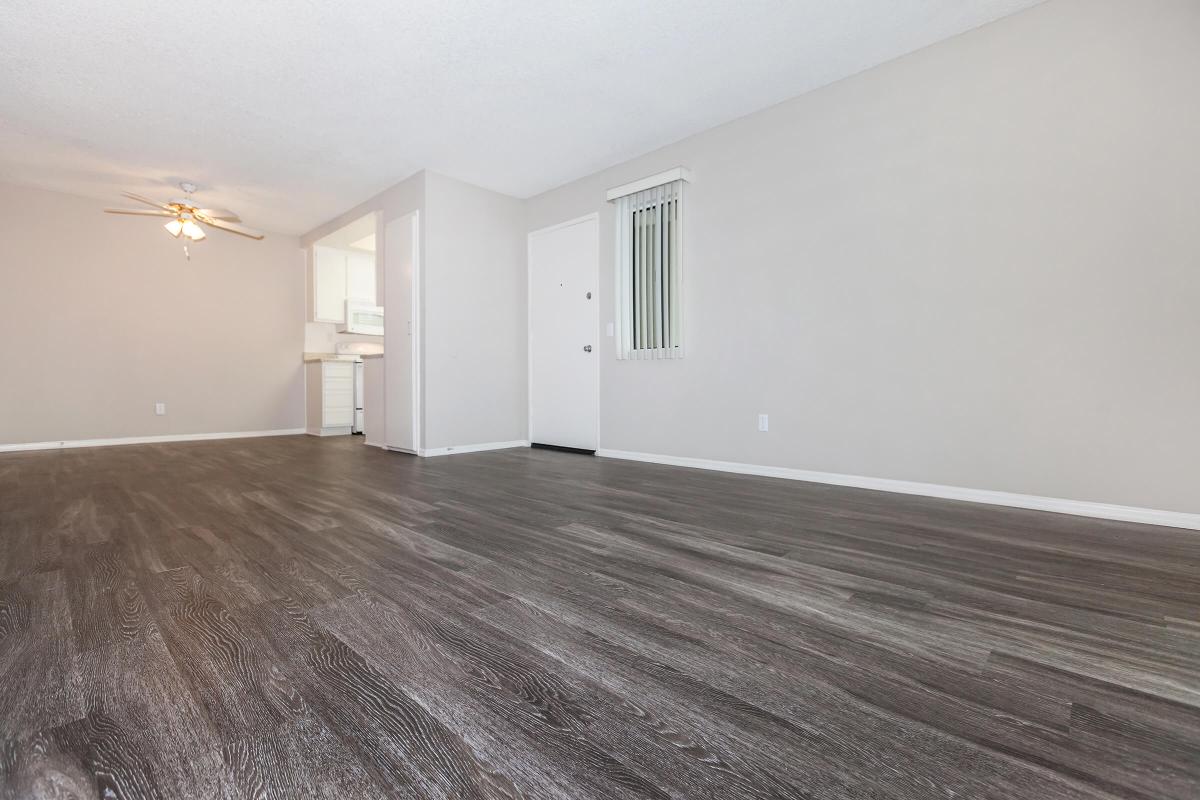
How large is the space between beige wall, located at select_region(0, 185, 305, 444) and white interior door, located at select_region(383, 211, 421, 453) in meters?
2.44

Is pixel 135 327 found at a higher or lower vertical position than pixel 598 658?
higher

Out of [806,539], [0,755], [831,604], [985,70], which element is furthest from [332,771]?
[985,70]

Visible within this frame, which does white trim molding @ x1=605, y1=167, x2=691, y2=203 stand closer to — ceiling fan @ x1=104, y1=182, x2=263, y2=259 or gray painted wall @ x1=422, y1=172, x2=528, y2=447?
gray painted wall @ x1=422, y1=172, x2=528, y2=447

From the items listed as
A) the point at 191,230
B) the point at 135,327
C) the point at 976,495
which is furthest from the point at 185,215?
the point at 976,495

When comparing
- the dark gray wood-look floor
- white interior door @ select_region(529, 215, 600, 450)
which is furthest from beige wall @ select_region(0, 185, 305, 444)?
the dark gray wood-look floor

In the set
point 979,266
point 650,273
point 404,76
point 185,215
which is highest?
point 404,76

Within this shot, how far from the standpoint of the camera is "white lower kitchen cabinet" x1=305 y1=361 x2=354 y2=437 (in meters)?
6.25

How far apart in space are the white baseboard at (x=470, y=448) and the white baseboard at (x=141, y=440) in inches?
121

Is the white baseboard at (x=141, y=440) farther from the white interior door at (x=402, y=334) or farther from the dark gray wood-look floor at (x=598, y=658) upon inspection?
the dark gray wood-look floor at (x=598, y=658)

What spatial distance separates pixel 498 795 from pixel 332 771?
0.27 metres

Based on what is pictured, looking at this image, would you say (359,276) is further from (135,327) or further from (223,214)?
(135,327)

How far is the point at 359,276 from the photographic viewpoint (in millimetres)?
6711

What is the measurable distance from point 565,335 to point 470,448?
4.42 feet

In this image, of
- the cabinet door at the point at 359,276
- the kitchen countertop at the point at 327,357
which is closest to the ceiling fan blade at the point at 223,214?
the cabinet door at the point at 359,276
